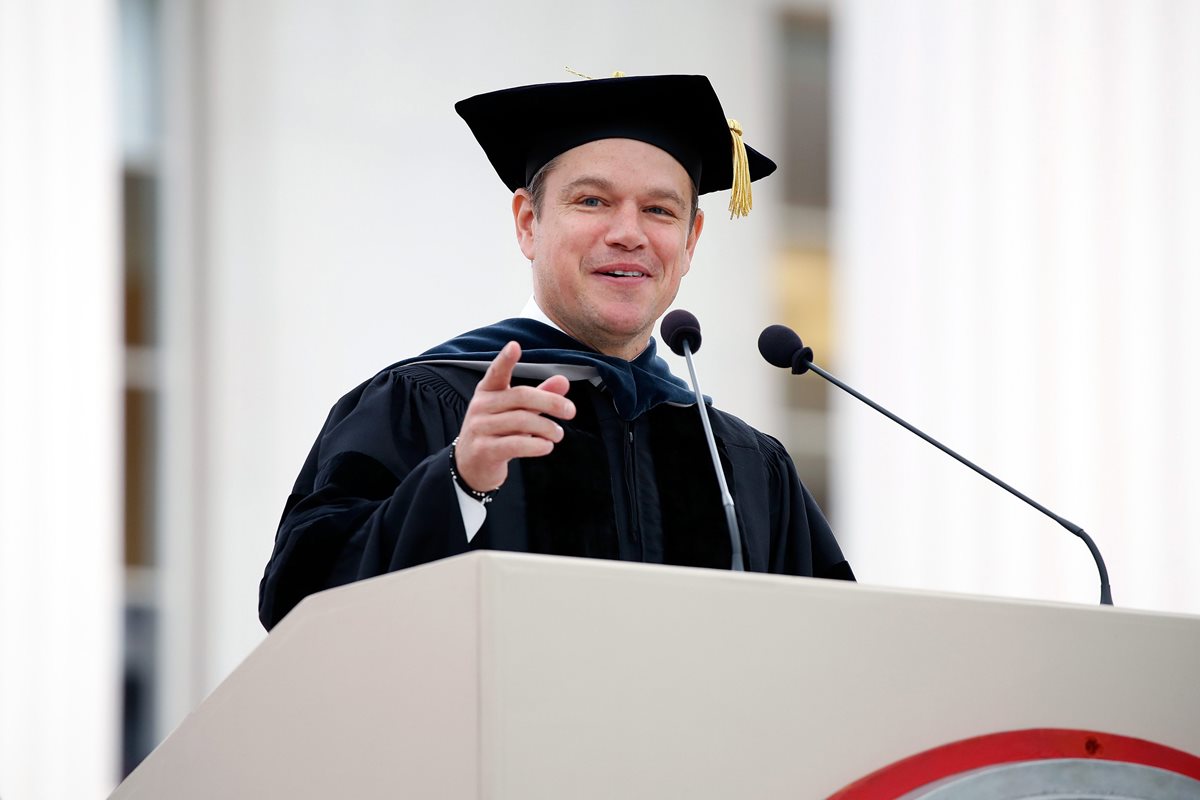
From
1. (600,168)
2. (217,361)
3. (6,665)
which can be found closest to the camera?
(600,168)

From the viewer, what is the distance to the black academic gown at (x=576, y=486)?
1971 mm

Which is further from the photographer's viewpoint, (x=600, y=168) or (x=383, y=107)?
(x=383, y=107)

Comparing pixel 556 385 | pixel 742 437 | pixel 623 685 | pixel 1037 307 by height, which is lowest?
pixel 623 685

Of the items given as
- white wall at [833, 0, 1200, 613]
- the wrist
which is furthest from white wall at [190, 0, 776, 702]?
the wrist

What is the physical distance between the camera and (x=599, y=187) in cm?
249

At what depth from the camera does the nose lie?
8.02ft

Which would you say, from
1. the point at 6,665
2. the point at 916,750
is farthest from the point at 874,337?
the point at 916,750

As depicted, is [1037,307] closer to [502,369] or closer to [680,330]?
[680,330]

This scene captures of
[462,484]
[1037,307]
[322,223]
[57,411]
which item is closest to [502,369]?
[462,484]

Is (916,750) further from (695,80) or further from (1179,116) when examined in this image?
(1179,116)

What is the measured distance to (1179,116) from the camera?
606 centimetres

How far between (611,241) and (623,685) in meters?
1.26

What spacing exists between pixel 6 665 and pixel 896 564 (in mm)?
3168

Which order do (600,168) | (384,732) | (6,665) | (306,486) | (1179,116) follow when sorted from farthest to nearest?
1. (1179,116)
2. (6,665)
3. (600,168)
4. (306,486)
5. (384,732)
